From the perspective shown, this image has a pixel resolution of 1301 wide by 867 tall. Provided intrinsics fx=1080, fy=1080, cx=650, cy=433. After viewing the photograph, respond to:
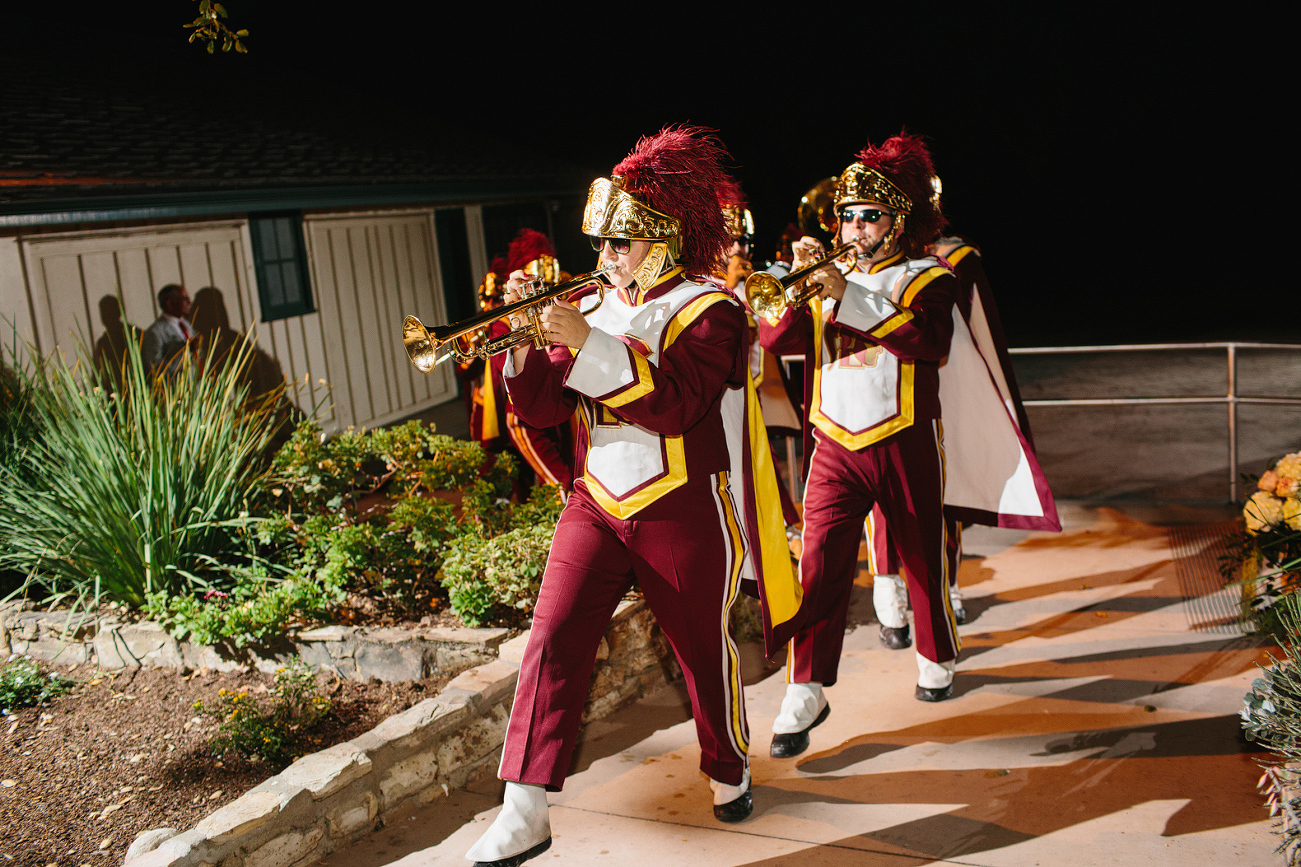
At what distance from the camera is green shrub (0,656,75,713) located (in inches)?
163

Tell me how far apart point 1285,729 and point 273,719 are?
3067 millimetres

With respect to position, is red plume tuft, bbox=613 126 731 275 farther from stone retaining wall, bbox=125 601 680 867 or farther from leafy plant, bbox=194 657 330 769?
leafy plant, bbox=194 657 330 769

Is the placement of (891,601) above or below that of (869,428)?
below

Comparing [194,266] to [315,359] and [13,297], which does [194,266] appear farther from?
[13,297]

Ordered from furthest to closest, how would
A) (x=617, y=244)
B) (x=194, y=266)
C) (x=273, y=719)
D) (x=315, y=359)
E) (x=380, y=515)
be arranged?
(x=315, y=359) → (x=194, y=266) → (x=380, y=515) → (x=273, y=719) → (x=617, y=244)

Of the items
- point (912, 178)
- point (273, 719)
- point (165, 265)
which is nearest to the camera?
point (273, 719)

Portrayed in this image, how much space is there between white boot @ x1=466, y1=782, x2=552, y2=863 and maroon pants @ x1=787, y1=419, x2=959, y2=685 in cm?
121

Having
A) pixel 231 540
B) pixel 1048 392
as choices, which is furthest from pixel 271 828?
pixel 1048 392

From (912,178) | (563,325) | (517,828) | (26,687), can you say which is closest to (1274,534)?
(912,178)

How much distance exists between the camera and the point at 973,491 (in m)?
4.46

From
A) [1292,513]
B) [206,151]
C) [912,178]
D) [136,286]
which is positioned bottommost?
[1292,513]

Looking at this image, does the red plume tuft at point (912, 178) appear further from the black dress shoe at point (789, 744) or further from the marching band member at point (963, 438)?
the black dress shoe at point (789, 744)

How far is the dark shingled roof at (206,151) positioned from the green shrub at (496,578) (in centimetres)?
385

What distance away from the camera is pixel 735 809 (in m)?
3.29
